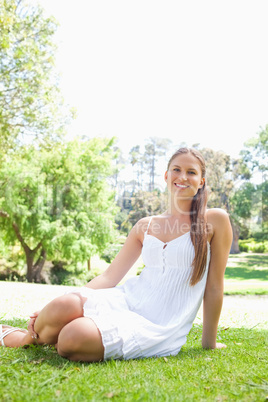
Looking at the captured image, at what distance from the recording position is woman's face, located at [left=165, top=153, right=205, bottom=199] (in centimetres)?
281

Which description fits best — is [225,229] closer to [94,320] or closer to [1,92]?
[94,320]

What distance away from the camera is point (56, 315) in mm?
2361

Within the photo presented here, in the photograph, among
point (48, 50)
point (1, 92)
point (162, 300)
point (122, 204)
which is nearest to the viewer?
point (162, 300)

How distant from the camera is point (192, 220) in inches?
110

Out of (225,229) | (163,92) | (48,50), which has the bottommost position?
(225,229)

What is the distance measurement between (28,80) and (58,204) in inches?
367

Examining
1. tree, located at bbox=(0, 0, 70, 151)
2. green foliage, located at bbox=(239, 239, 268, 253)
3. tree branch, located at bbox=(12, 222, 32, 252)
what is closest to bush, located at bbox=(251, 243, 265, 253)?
green foliage, located at bbox=(239, 239, 268, 253)

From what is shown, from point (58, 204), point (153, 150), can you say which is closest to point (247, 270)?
point (58, 204)

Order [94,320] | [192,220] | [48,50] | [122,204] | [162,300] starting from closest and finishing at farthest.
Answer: [94,320]
[162,300]
[192,220]
[48,50]
[122,204]

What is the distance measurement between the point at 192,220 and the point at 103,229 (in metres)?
17.4

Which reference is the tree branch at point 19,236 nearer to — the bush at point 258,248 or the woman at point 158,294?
the woman at point 158,294

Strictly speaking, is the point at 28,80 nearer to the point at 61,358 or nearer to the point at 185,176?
the point at 185,176

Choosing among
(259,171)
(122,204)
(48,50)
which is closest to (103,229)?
(48,50)

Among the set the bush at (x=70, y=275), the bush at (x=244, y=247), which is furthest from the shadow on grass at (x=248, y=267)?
the bush at (x=70, y=275)
